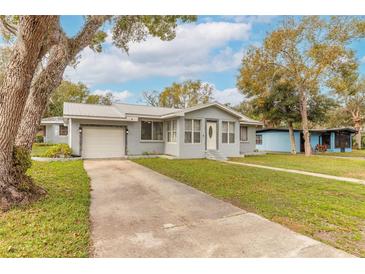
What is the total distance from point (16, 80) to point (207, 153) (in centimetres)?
1170

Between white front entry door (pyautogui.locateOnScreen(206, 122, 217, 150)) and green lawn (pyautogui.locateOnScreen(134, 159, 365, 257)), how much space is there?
266 inches

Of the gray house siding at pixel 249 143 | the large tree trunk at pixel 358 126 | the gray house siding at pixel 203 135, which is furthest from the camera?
the large tree trunk at pixel 358 126

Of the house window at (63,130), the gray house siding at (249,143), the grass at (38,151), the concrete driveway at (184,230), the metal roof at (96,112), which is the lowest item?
the concrete driveway at (184,230)

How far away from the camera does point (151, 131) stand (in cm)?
1522

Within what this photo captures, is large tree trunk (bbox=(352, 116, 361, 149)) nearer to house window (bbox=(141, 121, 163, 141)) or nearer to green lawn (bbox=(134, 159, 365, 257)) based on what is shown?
house window (bbox=(141, 121, 163, 141))

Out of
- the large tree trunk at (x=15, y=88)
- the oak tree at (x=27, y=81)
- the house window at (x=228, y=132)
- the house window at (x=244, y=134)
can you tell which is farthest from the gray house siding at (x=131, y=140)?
the large tree trunk at (x=15, y=88)

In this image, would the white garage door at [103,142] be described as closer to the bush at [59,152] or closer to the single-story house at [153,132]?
the single-story house at [153,132]

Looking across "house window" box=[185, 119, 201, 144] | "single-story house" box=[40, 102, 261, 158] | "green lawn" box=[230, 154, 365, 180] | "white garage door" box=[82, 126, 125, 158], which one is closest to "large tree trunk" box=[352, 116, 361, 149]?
"green lawn" box=[230, 154, 365, 180]

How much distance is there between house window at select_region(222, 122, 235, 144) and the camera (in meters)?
15.4

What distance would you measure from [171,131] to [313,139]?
57.5 ft

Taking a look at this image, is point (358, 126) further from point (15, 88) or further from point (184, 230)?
point (15, 88)

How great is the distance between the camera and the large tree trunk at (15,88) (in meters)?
3.95

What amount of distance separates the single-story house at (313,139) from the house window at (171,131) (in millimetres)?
13643

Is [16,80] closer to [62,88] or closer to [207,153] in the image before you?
[207,153]
